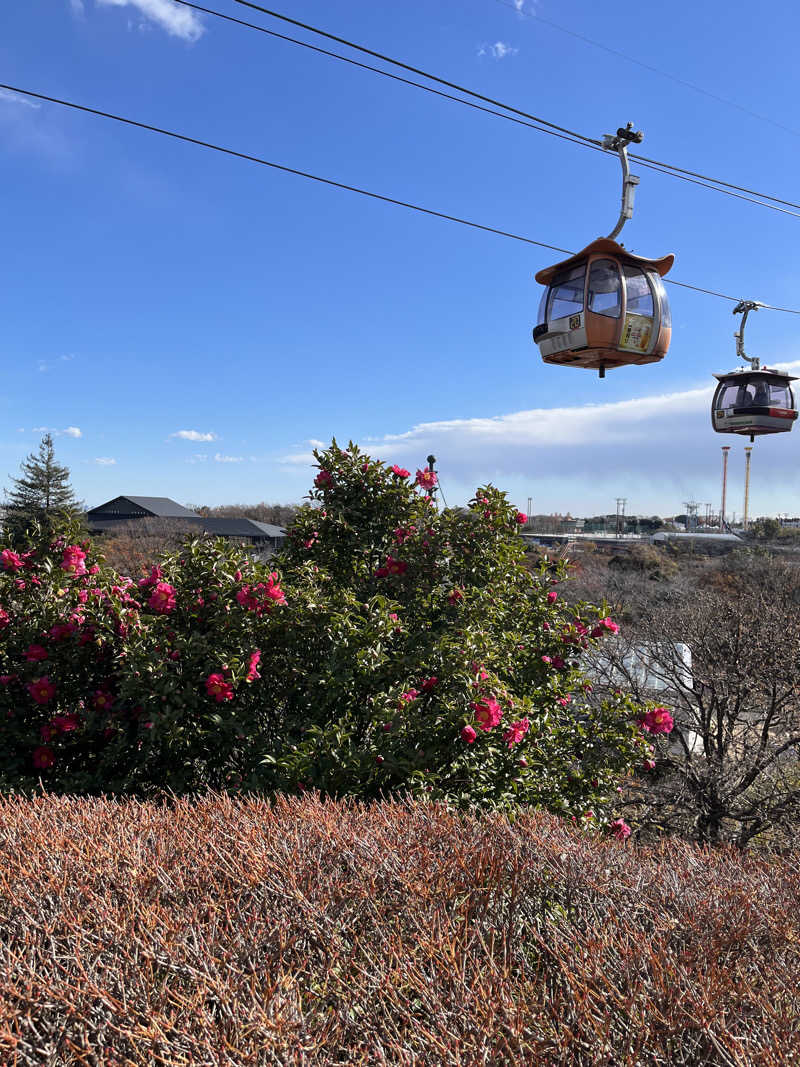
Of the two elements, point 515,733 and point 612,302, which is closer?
point 515,733

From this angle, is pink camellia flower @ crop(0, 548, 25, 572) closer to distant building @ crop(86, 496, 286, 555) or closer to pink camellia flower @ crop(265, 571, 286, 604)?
pink camellia flower @ crop(265, 571, 286, 604)

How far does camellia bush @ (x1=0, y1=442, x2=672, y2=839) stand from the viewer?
13.7 feet

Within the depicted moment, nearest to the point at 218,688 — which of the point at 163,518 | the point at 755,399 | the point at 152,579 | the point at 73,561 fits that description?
the point at 152,579

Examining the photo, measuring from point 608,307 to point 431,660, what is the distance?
9.22ft

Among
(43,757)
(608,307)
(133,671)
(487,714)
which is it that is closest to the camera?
(487,714)

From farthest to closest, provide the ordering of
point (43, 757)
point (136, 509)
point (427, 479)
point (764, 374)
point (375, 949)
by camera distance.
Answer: point (136, 509), point (764, 374), point (427, 479), point (43, 757), point (375, 949)

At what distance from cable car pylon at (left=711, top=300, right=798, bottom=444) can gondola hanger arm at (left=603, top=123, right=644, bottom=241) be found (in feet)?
12.0

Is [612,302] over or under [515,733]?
over

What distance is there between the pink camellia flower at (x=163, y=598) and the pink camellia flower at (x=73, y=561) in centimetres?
66

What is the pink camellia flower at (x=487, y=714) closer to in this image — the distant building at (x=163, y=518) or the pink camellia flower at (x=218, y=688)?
the pink camellia flower at (x=218, y=688)

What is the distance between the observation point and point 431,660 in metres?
4.44

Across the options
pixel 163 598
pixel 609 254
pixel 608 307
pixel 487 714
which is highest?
pixel 609 254

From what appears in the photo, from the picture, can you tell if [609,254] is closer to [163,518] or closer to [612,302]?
[612,302]

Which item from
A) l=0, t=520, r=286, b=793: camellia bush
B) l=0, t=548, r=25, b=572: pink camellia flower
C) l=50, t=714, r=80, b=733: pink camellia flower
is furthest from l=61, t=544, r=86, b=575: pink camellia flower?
l=50, t=714, r=80, b=733: pink camellia flower
